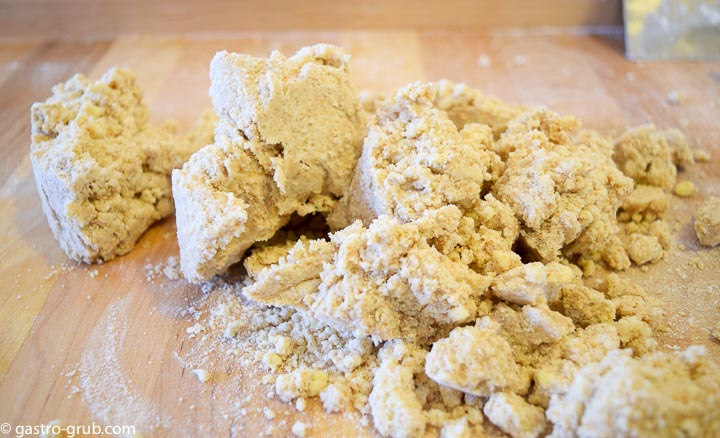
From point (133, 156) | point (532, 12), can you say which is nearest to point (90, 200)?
point (133, 156)

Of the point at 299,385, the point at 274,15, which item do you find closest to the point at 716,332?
the point at 299,385

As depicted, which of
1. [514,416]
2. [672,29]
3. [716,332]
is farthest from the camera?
[672,29]

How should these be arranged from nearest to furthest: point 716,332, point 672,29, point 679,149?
point 716,332 → point 679,149 → point 672,29

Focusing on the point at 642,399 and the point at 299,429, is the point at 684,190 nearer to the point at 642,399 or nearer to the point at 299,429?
the point at 642,399

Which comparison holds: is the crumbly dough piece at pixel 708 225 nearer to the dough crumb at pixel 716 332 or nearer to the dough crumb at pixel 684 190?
the dough crumb at pixel 684 190

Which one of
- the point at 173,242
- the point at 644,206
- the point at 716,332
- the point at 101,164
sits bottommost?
the point at 716,332

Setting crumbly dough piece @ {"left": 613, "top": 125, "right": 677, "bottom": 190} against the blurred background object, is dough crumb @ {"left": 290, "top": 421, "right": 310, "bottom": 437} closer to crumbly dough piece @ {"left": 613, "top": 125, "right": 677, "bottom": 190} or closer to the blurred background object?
crumbly dough piece @ {"left": 613, "top": 125, "right": 677, "bottom": 190}

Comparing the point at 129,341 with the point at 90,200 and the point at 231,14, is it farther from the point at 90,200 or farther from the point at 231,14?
the point at 231,14
